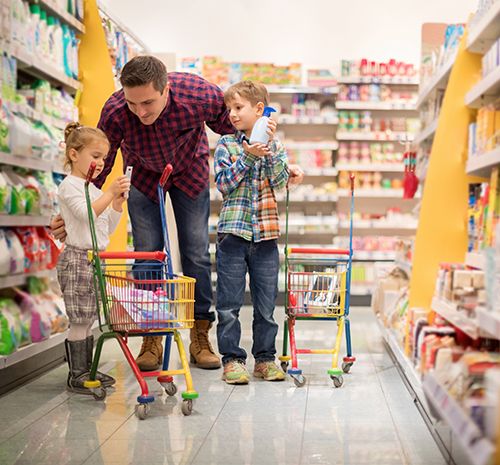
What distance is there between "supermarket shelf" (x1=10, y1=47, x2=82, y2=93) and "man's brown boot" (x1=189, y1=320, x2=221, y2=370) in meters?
1.55

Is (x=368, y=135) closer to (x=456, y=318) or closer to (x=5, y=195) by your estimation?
(x=5, y=195)

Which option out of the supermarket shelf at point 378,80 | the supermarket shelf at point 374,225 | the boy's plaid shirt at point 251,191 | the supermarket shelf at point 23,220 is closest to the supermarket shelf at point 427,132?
the boy's plaid shirt at point 251,191

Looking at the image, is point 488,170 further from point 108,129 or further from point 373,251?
point 373,251

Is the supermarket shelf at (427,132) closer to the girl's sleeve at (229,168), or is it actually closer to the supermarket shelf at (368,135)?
the girl's sleeve at (229,168)

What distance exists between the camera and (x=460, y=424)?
49.4 inches

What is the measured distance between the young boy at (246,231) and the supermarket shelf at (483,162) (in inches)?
31.9

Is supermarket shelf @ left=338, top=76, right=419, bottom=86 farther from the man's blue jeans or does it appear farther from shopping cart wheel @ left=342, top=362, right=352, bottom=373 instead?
shopping cart wheel @ left=342, top=362, right=352, bottom=373

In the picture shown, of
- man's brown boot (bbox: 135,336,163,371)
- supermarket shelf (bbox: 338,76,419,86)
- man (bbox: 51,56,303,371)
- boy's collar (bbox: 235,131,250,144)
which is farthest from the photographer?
supermarket shelf (bbox: 338,76,419,86)

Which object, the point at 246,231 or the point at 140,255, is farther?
the point at 246,231

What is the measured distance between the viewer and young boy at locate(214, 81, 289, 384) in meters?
3.48

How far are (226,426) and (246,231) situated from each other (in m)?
1.00

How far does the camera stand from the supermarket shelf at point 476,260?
280 centimetres

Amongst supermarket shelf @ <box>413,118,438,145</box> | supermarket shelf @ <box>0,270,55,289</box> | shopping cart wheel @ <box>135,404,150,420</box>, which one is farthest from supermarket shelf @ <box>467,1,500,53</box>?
supermarket shelf @ <box>0,270,55,289</box>

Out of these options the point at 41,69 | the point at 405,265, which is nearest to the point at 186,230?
the point at 41,69
